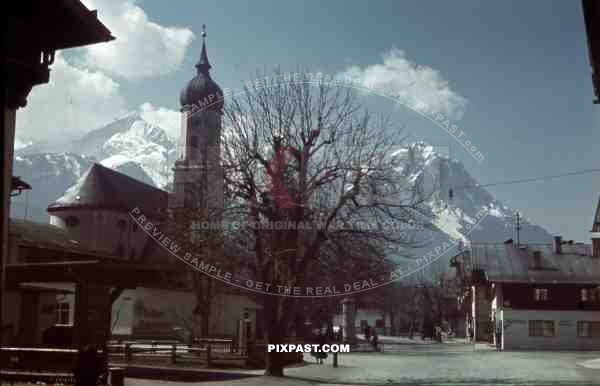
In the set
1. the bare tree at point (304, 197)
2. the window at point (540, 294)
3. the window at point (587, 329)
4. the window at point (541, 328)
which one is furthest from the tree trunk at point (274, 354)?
the window at point (587, 329)

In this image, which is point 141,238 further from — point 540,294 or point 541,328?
point 541,328

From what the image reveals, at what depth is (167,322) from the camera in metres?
61.8

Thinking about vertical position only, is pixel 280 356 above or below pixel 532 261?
below

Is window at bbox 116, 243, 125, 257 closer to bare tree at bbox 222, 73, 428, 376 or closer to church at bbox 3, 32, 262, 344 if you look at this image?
church at bbox 3, 32, 262, 344

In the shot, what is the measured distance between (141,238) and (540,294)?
39.7 meters

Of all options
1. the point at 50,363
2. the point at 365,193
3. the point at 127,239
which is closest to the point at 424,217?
the point at 365,193

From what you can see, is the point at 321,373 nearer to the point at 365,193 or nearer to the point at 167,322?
the point at 365,193

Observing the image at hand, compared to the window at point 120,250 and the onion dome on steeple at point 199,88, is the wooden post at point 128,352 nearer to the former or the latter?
the window at point 120,250

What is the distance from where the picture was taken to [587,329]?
5762cm

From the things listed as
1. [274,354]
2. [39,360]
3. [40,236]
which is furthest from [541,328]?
[39,360]

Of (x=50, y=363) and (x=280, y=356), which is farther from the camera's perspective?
(x=280, y=356)

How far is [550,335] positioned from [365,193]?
36.8 m

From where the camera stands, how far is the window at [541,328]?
57.3 meters

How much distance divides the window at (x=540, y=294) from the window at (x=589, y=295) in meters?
2.64
